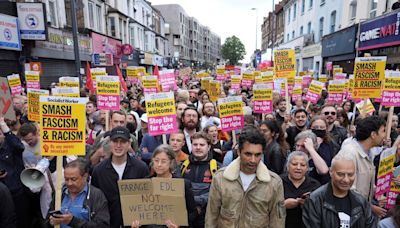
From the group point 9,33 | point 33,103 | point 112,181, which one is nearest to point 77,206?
point 112,181

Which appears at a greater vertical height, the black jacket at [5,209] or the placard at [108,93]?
the placard at [108,93]

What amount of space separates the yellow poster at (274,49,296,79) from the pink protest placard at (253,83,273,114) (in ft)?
6.51

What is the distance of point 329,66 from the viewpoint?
783 inches

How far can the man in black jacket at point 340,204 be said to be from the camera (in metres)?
2.59

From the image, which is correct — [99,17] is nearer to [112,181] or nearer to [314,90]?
[314,90]

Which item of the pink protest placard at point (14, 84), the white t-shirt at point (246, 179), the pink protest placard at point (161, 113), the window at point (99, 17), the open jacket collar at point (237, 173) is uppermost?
the window at point (99, 17)

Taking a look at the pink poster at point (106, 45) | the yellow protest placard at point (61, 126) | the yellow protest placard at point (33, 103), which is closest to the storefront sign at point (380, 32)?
the yellow protest placard at point (33, 103)

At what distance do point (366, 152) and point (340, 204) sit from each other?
3.09 feet

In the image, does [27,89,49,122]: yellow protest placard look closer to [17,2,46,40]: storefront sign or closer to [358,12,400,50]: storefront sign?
[17,2,46,40]: storefront sign

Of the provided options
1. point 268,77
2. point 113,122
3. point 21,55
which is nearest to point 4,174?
point 113,122

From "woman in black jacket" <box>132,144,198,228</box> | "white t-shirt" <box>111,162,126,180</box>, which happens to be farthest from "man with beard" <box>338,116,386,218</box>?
"white t-shirt" <box>111,162,126,180</box>

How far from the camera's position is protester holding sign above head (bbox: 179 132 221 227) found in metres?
3.39

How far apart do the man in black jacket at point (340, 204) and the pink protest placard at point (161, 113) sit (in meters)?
2.66

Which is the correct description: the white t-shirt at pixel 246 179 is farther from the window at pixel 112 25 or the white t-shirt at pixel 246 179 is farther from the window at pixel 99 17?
the window at pixel 112 25
